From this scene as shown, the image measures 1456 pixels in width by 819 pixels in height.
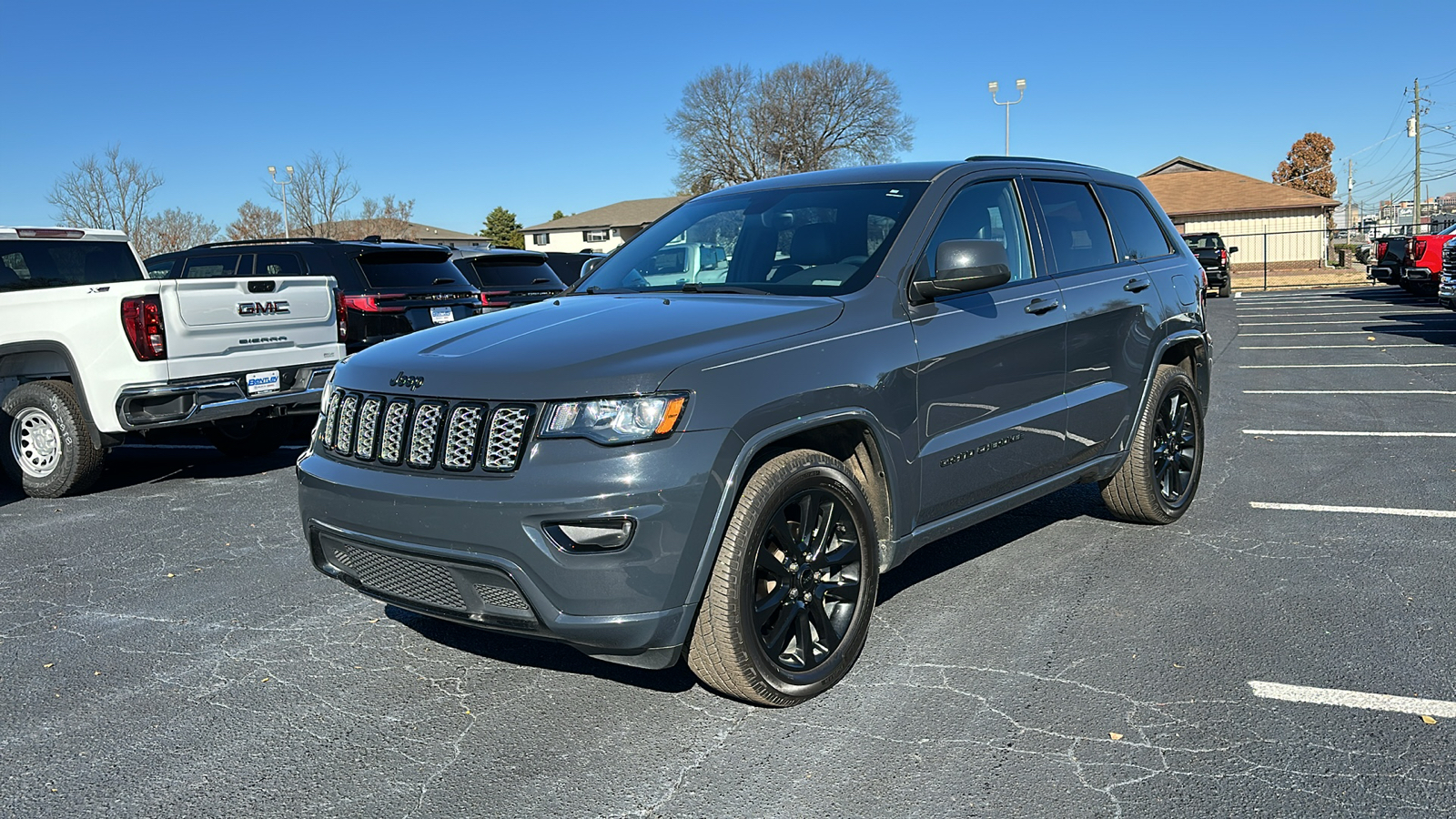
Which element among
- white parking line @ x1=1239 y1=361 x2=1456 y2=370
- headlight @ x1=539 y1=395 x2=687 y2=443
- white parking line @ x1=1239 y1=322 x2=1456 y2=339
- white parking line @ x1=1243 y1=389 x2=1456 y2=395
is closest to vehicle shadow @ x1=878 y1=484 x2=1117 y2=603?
headlight @ x1=539 y1=395 x2=687 y2=443

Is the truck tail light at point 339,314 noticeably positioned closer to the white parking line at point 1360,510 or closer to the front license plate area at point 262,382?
the front license plate area at point 262,382

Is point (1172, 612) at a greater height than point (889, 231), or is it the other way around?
point (889, 231)

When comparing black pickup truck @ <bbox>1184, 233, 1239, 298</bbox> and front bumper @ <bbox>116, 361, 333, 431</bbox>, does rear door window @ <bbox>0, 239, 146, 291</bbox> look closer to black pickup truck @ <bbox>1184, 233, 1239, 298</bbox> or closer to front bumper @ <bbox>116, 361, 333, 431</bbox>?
front bumper @ <bbox>116, 361, 333, 431</bbox>

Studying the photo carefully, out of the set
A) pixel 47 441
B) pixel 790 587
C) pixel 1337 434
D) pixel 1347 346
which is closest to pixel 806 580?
pixel 790 587

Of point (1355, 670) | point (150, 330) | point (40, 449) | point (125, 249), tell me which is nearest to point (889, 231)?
point (1355, 670)

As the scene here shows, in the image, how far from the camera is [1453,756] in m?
3.20

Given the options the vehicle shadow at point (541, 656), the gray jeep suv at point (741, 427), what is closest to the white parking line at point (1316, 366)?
the gray jeep suv at point (741, 427)

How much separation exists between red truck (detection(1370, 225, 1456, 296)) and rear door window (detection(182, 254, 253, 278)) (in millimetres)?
21450

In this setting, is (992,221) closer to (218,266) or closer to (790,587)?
(790,587)

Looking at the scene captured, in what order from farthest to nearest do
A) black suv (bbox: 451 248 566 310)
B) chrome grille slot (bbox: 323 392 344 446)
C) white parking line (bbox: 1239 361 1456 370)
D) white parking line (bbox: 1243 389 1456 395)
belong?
white parking line (bbox: 1239 361 1456 370)
black suv (bbox: 451 248 566 310)
white parking line (bbox: 1243 389 1456 395)
chrome grille slot (bbox: 323 392 344 446)

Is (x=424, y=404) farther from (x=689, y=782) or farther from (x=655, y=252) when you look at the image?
(x=655, y=252)

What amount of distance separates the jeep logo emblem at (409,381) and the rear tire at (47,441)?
508 cm

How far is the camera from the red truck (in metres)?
22.8

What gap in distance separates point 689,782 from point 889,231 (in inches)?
88.2
